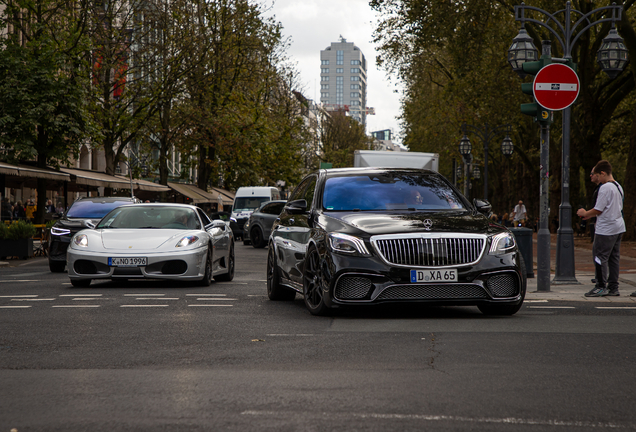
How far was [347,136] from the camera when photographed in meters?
108

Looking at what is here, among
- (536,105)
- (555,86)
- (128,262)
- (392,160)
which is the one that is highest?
(555,86)

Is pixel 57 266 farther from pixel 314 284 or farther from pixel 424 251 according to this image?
pixel 424 251

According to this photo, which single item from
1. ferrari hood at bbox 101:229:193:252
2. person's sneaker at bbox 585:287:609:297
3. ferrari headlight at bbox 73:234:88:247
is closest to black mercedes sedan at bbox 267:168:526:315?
person's sneaker at bbox 585:287:609:297

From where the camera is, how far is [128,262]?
13.1 m

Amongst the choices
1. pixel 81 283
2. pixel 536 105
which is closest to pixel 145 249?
pixel 81 283

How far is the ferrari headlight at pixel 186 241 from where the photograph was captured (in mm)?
13398

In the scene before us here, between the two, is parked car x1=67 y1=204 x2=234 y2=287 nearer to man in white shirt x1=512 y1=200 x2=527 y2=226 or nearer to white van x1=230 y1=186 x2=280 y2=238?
man in white shirt x1=512 y1=200 x2=527 y2=226

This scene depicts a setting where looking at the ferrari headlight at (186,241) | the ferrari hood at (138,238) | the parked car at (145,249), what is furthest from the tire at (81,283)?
the ferrari headlight at (186,241)

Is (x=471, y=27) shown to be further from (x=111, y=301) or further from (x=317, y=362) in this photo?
(x=317, y=362)

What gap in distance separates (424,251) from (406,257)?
188 millimetres

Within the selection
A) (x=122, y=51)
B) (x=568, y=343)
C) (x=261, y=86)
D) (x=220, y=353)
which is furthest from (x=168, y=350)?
(x=261, y=86)

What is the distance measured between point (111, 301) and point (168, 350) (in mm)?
4315

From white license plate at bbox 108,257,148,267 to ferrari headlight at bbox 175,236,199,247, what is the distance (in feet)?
1.82

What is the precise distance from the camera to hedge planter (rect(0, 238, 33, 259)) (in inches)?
877
